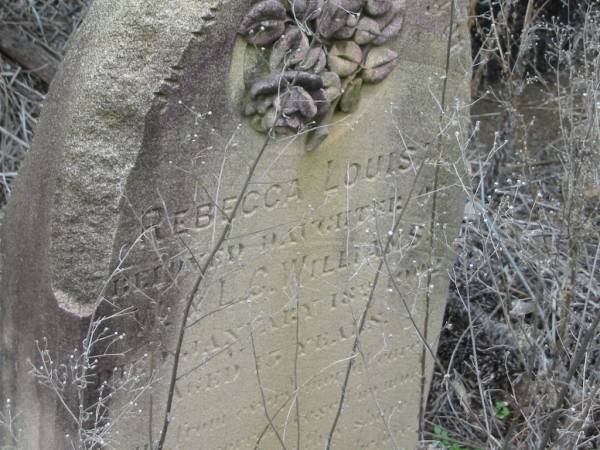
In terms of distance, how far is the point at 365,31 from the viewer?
7.48ft

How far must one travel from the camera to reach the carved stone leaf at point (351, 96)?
2.33m

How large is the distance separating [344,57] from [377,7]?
0.14 meters

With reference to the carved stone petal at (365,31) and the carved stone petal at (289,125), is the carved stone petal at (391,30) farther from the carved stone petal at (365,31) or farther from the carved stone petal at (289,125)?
the carved stone petal at (289,125)

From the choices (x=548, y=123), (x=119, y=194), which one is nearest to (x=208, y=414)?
(x=119, y=194)

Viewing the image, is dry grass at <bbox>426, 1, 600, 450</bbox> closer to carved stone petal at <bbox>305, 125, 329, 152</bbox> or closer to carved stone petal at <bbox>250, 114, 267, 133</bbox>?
carved stone petal at <bbox>305, 125, 329, 152</bbox>

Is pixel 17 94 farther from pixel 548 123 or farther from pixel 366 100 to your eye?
pixel 548 123

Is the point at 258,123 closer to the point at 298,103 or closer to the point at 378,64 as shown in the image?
the point at 298,103

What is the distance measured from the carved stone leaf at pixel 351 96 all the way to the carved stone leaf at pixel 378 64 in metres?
0.03

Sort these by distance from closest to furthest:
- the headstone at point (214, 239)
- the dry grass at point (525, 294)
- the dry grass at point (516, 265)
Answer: the headstone at point (214, 239) < the dry grass at point (516, 265) < the dry grass at point (525, 294)

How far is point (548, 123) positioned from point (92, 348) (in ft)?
13.4

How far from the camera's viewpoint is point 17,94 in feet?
13.3

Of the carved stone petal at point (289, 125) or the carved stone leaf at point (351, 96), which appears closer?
the carved stone petal at point (289, 125)

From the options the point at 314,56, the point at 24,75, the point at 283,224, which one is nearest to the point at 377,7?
the point at 314,56

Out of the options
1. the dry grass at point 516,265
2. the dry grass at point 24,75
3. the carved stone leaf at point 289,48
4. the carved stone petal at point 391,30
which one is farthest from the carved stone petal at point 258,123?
the dry grass at point 24,75
